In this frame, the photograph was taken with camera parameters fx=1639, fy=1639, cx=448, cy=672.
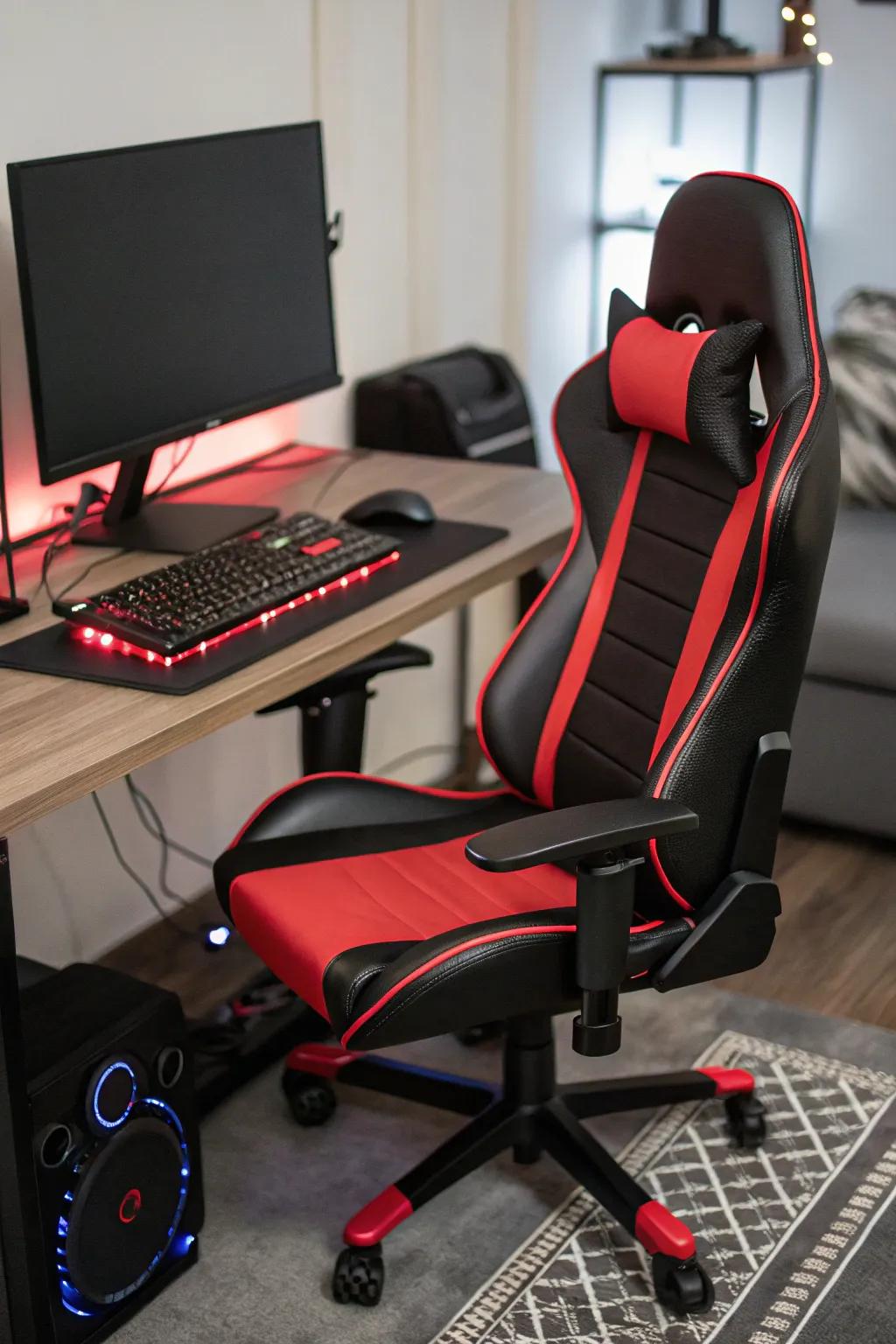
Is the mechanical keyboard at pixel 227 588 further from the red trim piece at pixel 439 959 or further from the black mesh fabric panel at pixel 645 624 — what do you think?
the red trim piece at pixel 439 959

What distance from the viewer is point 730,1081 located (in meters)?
2.18

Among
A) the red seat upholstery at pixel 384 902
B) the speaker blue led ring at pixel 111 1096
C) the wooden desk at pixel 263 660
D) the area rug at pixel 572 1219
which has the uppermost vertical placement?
the wooden desk at pixel 263 660

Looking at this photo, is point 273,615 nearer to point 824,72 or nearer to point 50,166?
point 50,166

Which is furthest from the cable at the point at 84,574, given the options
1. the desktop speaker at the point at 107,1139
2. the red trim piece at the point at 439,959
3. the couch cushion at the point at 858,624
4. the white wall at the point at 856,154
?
the white wall at the point at 856,154

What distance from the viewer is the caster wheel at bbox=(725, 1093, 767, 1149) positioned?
2182mm

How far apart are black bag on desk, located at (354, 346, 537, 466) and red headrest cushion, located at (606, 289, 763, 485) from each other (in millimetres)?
958

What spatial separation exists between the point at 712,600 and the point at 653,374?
0.87 feet

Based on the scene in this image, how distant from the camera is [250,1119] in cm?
228

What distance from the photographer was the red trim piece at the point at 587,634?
6.48 feet

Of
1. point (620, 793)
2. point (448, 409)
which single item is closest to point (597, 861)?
point (620, 793)

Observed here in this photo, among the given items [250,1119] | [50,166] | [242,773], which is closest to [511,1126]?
[250,1119]

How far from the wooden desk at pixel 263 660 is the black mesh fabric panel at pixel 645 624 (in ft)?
0.81

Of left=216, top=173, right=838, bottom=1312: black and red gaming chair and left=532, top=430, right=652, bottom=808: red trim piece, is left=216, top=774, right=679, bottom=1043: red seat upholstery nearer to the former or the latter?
left=216, top=173, right=838, bottom=1312: black and red gaming chair

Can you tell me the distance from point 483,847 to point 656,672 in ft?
1.42
